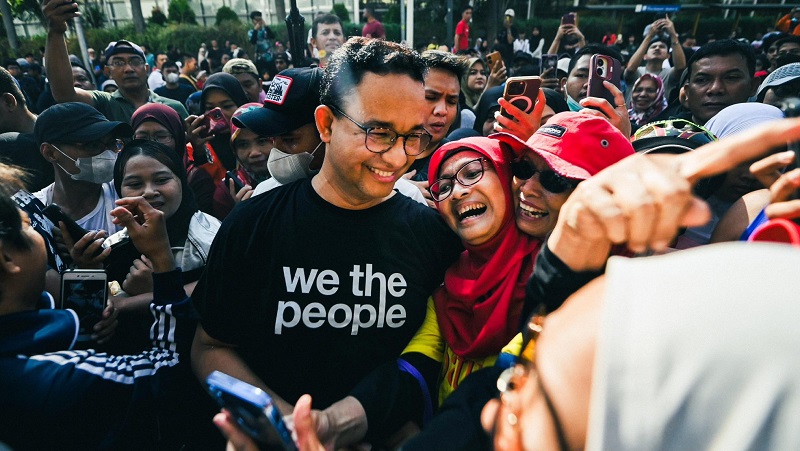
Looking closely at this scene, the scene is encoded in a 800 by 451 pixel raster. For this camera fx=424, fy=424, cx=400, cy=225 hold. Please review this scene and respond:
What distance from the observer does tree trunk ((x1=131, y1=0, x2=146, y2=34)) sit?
80.5 feet

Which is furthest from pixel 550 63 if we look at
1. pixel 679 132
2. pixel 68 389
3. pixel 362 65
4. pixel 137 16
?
pixel 137 16

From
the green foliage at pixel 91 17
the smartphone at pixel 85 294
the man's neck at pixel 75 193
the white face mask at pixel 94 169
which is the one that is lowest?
the smartphone at pixel 85 294

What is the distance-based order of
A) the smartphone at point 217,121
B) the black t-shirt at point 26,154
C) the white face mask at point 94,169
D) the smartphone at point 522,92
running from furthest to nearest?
the smartphone at point 217,121
the black t-shirt at point 26,154
the white face mask at point 94,169
the smartphone at point 522,92

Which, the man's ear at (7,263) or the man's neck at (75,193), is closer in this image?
the man's ear at (7,263)

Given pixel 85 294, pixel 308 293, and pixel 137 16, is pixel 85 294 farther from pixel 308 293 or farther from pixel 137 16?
pixel 137 16

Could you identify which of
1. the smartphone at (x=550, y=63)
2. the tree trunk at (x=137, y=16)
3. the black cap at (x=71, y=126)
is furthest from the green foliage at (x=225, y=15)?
the black cap at (x=71, y=126)

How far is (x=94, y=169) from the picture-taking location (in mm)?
2826

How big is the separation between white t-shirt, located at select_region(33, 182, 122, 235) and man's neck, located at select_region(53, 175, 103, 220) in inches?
1.7

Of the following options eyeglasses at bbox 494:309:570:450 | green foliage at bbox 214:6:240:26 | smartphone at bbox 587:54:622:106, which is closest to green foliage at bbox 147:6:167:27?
green foliage at bbox 214:6:240:26

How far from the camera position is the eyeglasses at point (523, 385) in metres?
0.72

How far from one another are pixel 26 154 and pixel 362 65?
3241 mm

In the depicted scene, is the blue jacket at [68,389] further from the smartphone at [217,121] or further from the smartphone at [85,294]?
the smartphone at [217,121]

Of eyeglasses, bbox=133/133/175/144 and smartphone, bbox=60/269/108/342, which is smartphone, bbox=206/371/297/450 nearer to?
smartphone, bbox=60/269/108/342

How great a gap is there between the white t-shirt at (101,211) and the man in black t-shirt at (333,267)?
1515mm
